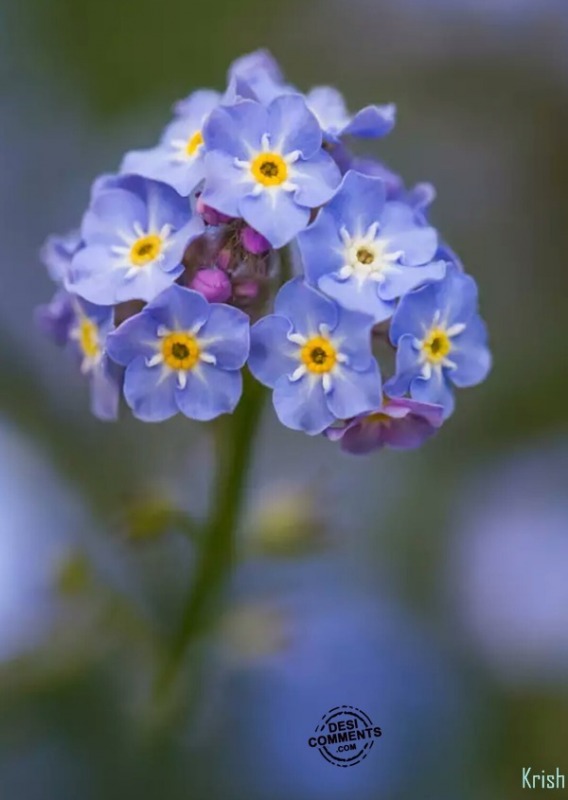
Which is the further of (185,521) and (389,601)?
(389,601)

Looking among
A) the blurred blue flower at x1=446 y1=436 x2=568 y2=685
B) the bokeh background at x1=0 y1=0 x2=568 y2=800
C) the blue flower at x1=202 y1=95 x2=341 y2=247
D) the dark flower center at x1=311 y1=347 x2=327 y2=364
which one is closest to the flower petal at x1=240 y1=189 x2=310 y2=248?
the blue flower at x1=202 y1=95 x2=341 y2=247

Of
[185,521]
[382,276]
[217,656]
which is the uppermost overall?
[382,276]

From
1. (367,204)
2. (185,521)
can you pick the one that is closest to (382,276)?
(367,204)

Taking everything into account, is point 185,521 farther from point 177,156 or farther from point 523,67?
point 523,67

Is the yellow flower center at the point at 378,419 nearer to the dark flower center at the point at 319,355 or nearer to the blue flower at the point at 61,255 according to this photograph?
the dark flower center at the point at 319,355

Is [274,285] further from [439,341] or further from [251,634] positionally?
[251,634]

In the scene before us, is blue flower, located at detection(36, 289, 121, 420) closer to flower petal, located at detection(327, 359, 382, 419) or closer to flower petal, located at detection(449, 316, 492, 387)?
flower petal, located at detection(327, 359, 382, 419)

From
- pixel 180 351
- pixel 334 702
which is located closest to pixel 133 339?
pixel 180 351
